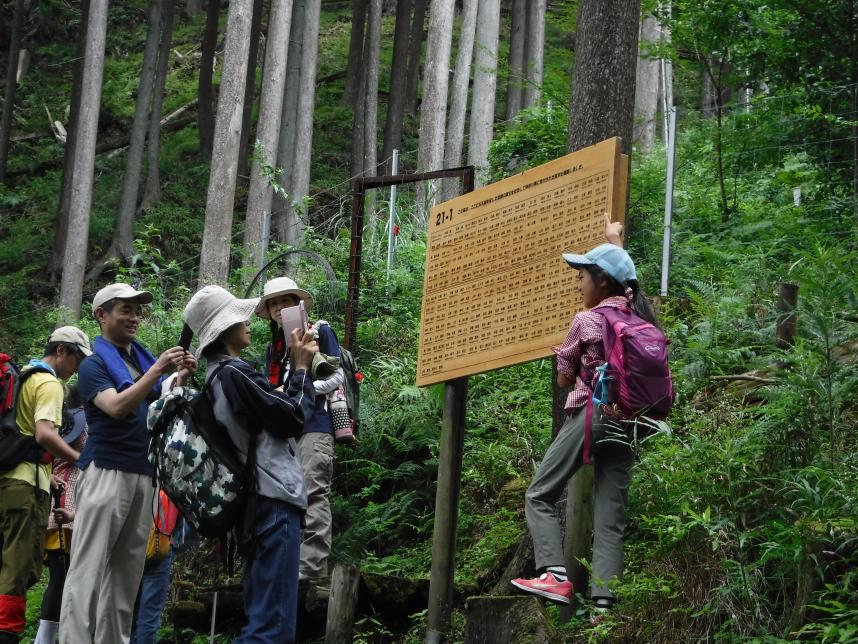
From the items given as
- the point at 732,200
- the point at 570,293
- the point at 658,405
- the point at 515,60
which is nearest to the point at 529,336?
the point at 570,293

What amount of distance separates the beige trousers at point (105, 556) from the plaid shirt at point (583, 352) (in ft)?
8.16

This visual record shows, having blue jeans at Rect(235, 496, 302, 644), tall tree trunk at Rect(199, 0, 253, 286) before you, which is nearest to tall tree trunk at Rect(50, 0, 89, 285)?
tall tree trunk at Rect(199, 0, 253, 286)

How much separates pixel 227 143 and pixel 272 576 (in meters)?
13.6

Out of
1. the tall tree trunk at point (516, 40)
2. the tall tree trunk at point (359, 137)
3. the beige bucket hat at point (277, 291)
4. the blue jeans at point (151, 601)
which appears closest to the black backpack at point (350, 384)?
the beige bucket hat at point (277, 291)

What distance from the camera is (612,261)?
17.8ft

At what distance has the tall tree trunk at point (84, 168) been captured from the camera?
2053 cm

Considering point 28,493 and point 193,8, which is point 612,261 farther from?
point 193,8

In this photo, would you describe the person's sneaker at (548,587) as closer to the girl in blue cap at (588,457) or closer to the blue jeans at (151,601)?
the girl in blue cap at (588,457)

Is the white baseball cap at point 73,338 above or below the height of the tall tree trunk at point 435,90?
below

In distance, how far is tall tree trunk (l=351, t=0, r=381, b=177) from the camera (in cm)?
2477

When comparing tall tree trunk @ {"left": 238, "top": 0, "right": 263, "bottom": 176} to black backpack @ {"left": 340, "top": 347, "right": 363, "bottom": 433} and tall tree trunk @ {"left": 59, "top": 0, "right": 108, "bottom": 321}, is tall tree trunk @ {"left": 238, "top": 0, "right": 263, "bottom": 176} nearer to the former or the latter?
tall tree trunk @ {"left": 59, "top": 0, "right": 108, "bottom": 321}

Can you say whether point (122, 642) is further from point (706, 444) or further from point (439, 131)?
point (439, 131)

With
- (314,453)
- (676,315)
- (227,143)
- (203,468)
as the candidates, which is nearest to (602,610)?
(203,468)

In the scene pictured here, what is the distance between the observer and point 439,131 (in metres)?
21.1
